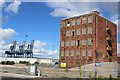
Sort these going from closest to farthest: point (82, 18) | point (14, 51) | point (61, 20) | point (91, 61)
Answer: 1. point (91, 61)
2. point (82, 18)
3. point (61, 20)
4. point (14, 51)

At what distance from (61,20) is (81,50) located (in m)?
15.0

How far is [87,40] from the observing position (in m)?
75.8

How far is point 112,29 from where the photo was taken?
8550 centimetres

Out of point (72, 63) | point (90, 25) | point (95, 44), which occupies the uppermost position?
point (90, 25)

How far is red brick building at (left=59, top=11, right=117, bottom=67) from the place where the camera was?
74125 mm

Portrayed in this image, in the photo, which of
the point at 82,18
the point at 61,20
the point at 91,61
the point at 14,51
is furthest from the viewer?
the point at 14,51

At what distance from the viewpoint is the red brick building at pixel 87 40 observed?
74.1 m

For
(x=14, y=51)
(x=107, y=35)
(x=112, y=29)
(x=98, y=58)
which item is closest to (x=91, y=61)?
(x=98, y=58)

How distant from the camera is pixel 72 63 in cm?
7825

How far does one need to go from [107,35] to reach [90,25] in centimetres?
962

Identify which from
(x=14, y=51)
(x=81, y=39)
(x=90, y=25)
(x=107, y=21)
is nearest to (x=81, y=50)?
(x=81, y=39)

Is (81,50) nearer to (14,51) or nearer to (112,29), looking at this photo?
(112,29)

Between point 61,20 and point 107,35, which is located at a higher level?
point 61,20

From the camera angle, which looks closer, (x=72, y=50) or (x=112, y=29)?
(x=72, y=50)
